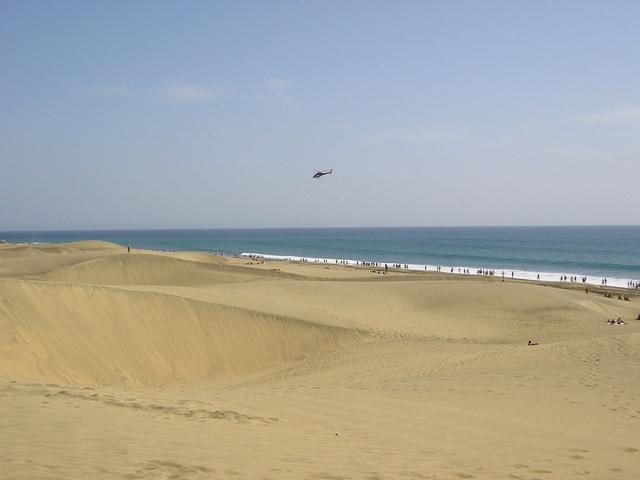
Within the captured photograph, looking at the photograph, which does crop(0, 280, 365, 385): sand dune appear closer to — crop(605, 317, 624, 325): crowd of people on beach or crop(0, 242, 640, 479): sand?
crop(0, 242, 640, 479): sand

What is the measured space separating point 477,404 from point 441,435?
2.79 m

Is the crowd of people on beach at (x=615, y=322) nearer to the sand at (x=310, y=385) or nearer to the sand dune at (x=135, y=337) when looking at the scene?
the sand at (x=310, y=385)

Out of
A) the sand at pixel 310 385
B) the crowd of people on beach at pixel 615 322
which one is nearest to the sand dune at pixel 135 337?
the sand at pixel 310 385

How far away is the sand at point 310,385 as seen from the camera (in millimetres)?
6620

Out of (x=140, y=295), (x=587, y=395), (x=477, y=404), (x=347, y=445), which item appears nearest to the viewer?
(x=347, y=445)

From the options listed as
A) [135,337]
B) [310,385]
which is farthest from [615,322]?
[135,337]

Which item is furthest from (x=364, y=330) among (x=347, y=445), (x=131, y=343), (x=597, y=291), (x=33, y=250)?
(x=33, y=250)

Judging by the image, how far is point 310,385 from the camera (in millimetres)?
13812

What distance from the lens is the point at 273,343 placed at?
20188 mm

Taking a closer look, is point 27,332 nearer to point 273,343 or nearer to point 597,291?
point 273,343

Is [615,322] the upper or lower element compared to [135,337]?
lower

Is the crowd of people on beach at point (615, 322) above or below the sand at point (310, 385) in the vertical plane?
below

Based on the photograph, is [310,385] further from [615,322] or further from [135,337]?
[615,322]

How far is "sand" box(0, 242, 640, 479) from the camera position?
21.7 ft
